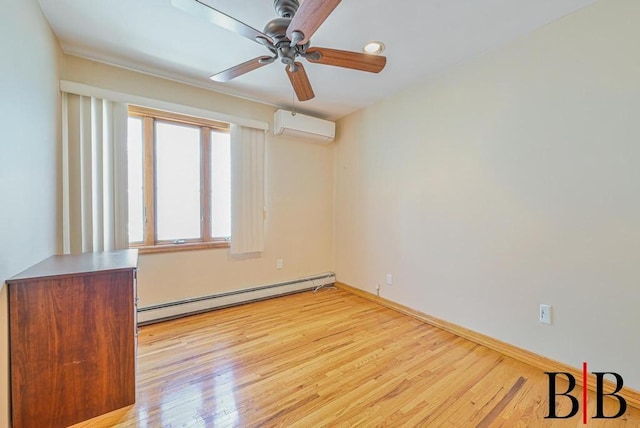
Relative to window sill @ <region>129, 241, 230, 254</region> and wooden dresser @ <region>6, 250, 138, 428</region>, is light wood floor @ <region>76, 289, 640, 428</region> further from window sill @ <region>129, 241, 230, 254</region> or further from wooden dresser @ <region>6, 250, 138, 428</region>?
window sill @ <region>129, 241, 230, 254</region>

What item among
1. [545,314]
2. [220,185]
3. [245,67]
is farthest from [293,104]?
[545,314]

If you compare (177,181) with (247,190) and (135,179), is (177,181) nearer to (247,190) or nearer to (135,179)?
(135,179)

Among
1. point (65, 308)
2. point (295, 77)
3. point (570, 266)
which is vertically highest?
point (295, 77)

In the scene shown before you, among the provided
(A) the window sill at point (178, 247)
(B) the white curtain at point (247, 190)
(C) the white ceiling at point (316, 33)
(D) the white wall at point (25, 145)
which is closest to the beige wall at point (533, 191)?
(C) the white ceiling at point (316, 33)

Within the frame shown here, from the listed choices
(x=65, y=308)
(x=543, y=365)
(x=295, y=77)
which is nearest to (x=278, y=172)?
(x=295, y=77)

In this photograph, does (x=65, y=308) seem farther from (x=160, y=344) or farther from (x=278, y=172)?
(x=278, y=172)

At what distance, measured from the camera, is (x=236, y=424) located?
1404mm

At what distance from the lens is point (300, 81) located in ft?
6.41

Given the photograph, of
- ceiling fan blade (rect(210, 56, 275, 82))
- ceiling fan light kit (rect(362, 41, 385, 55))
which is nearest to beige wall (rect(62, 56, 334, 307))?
ceiling fan blade (rect(210, 56, 275, 82))

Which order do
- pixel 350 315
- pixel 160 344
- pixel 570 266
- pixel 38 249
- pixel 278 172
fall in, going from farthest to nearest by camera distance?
1. pixel 278 172
2. pixel 350 315
3. pixel 160 344
4. pixel 570 266
5. pixel 38 249

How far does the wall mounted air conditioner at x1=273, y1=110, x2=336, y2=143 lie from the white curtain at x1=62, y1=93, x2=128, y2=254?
1.52m

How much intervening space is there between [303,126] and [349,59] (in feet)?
5.63

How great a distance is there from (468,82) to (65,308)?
3.22 m

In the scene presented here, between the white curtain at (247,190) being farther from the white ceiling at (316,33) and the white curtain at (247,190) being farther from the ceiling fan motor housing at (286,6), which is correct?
the ceiling fan motor housing at (286,6)
